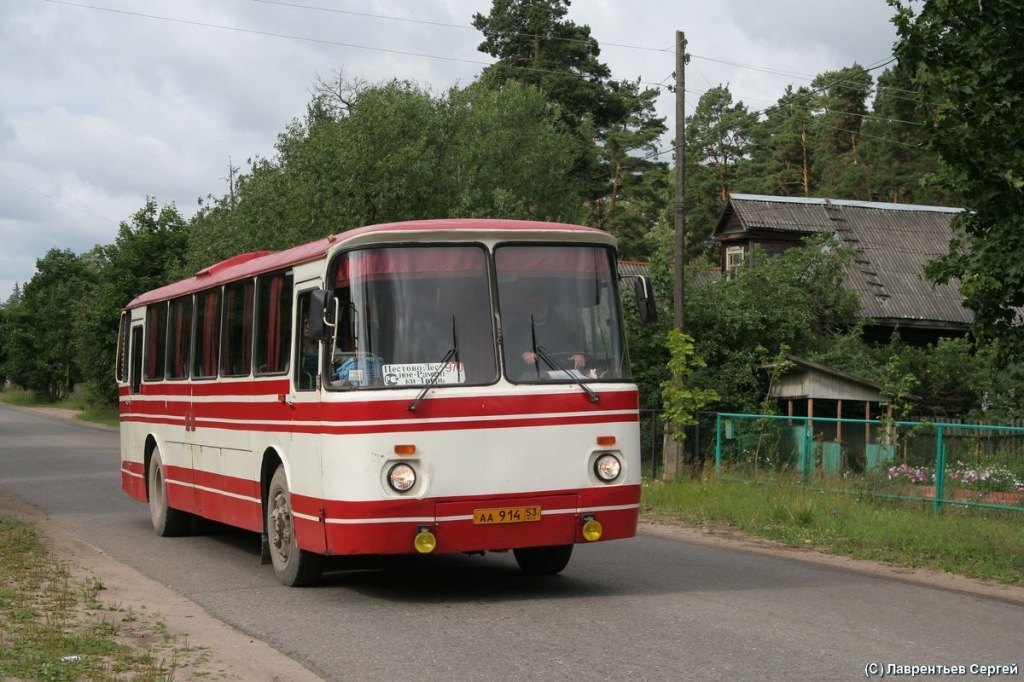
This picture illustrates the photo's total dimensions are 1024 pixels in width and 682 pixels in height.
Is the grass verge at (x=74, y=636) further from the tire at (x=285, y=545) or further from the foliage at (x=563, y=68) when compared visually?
the foliage at (x=563, y=68)

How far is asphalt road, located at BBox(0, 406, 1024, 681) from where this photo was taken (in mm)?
8211

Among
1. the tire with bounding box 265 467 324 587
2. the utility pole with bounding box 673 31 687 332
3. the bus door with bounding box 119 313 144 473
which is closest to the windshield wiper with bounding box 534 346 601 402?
the tire with bounding box 265 467 324 587

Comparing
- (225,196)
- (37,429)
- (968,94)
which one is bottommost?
(37,429)

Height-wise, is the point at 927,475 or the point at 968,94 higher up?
the point at 968,94

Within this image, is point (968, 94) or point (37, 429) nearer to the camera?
point (968, 94)

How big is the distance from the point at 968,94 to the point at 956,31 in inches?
34.7

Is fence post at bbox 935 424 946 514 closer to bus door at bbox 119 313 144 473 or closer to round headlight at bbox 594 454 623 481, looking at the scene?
round headlight at bbox 594 454 623 481

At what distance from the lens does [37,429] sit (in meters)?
52.6

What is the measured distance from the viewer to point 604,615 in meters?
10.0

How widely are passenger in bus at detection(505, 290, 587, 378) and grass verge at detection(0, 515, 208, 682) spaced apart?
10.9 feet

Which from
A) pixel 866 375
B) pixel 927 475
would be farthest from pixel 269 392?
pixel 866 375

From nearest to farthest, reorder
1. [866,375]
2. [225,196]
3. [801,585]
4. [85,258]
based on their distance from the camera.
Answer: [801,585], [866,375], [225,196], [85,258]

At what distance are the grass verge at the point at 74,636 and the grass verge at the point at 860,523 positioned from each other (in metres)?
7.99

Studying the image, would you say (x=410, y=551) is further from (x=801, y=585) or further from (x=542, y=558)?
(x=801, y=585)
